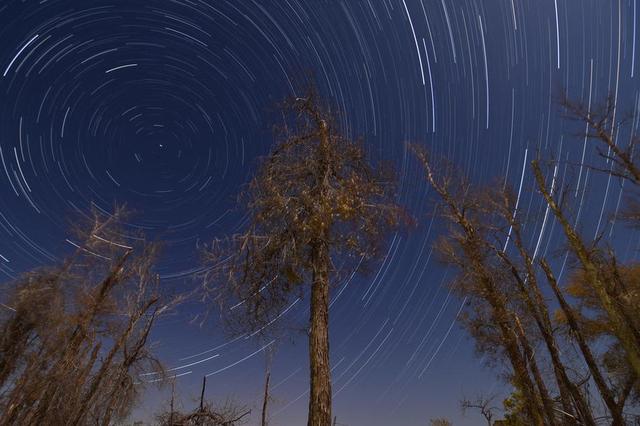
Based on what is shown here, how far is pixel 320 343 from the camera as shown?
Answer: 18.7 ft

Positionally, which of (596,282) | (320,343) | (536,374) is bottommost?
(320,343)

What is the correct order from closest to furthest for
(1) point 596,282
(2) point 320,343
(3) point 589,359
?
(2) point 320,343, (1) point 596,282, (3) point 589,359

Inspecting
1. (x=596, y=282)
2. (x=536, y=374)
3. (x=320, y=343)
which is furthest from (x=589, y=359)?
(x=320, y=343)

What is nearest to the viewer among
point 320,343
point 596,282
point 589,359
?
point 320,343

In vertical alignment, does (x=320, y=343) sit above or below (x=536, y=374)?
below

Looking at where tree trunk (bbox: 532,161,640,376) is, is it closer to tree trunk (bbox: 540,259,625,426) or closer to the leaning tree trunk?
tree trunk (bbox: 540,259,625,426)

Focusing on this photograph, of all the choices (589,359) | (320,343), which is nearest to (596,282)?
(589,359)

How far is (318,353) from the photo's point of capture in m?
5.57

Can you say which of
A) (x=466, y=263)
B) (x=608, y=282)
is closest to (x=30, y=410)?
(x=466, y=263)

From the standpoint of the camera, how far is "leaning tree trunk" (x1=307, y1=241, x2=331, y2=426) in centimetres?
506

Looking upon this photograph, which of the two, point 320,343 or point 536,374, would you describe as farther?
point 536,374

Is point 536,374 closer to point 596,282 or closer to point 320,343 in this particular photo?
point 596,282

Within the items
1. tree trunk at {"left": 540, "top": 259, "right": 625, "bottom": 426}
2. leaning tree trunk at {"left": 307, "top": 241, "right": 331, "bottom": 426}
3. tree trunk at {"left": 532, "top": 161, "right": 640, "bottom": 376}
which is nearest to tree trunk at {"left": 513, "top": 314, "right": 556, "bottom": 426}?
tree trunk at {"left": 540, "top": 259, "right": 625, "bottom": 426}

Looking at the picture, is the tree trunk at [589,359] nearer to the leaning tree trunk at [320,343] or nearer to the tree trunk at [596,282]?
the tree trunk at [596,282]
